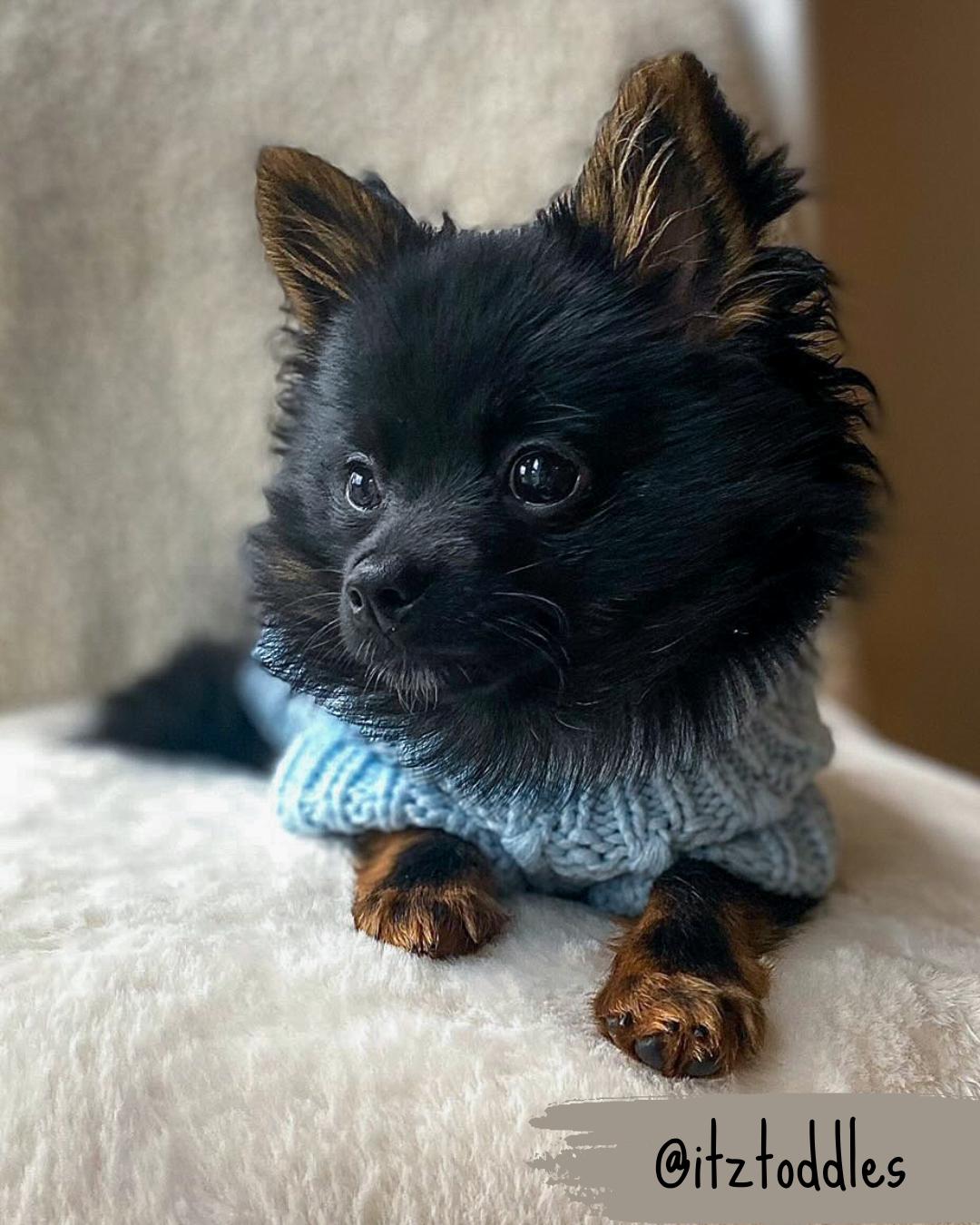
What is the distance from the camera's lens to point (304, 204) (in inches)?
42.2

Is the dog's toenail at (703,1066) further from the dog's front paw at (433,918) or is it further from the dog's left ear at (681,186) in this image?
the dog's left ear at (681,186)

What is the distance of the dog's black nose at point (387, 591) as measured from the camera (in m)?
0.89

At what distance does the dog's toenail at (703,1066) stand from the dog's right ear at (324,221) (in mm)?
714

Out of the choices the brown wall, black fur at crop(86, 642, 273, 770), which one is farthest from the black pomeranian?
the brown wall

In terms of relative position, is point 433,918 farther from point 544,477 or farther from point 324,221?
point 324,221

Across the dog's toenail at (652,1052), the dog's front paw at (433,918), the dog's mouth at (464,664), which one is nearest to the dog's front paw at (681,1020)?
the dog's toenail at (652,1052)

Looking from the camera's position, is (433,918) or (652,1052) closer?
(652,1052)

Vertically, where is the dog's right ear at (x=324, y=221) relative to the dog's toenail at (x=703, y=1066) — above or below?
above

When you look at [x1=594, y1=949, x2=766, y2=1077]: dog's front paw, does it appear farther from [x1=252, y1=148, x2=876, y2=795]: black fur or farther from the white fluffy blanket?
[x1=252, y1=148, x2=876, y2=795]: black fur

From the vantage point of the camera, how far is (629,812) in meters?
1.07

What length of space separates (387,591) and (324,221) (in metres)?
0.39

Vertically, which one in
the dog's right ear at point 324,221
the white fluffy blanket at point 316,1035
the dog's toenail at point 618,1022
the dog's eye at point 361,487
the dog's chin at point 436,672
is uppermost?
the dog's right ear at point 324,221

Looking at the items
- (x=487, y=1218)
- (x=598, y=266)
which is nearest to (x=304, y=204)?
(x=598, y=266)

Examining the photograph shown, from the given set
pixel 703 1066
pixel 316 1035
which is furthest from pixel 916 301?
pixel 316 1035
